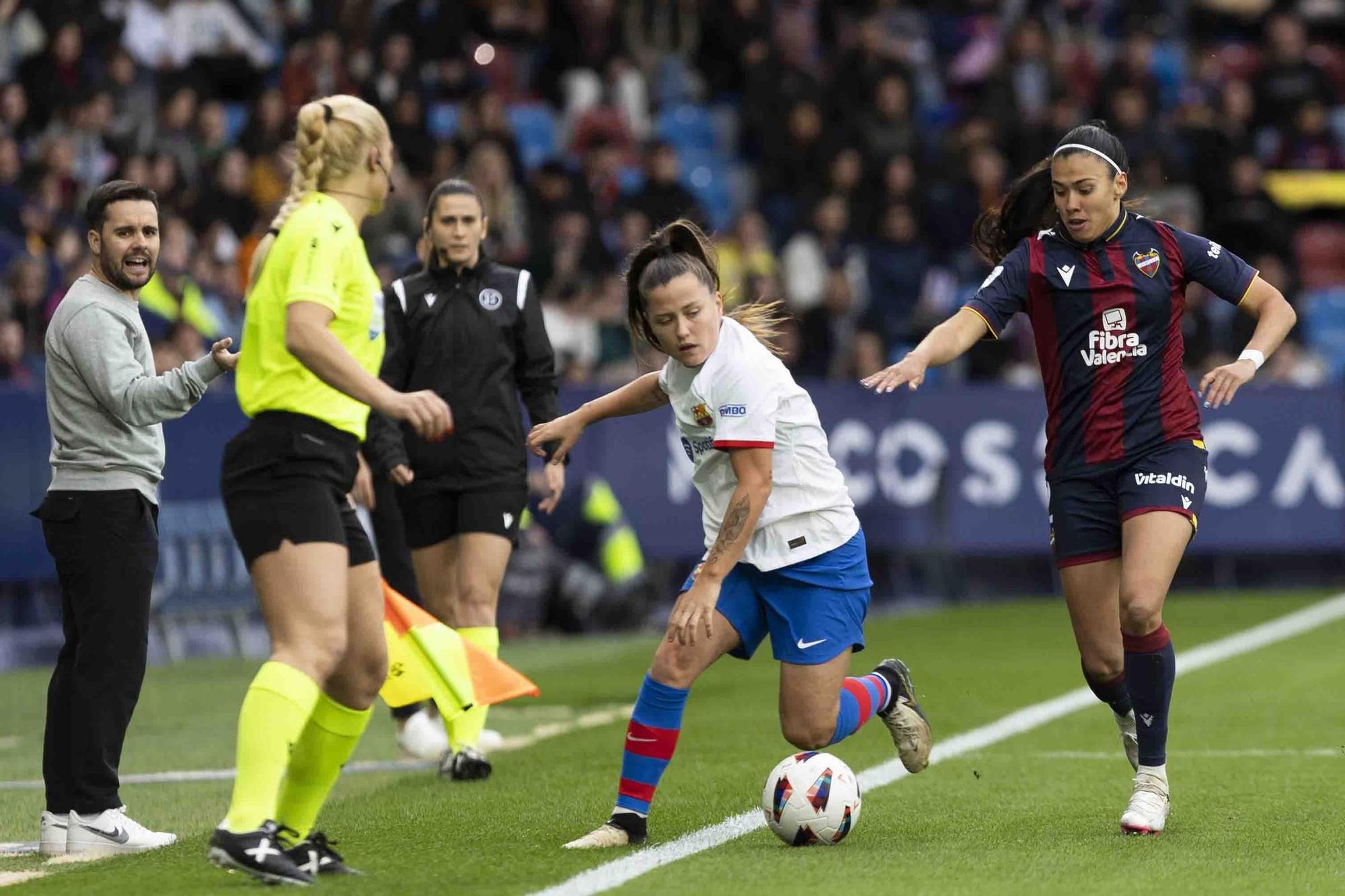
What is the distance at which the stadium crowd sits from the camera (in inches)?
675

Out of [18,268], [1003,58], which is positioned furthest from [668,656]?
[1003,58]

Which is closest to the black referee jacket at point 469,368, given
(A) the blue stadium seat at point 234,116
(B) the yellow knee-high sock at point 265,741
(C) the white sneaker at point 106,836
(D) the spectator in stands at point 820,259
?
(C) the white sneaker at point 106,836

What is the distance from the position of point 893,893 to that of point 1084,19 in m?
18.5

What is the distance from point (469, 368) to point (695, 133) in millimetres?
13145

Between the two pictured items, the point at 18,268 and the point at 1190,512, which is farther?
the point at 18,268

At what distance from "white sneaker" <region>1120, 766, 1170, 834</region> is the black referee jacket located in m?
3.10

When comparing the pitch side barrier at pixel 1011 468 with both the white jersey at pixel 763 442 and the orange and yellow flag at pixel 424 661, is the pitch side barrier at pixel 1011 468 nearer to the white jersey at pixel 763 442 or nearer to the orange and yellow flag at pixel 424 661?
the orange and yellow flag at pixel 424 661

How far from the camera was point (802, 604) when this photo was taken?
661 centimetres

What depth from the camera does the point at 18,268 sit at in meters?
14.5

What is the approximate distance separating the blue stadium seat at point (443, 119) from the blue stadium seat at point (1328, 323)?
8212mm

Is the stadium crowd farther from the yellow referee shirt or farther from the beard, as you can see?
the yellow referee shirt

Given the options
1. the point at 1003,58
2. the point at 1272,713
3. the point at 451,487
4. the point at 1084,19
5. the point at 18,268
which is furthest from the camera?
the point at 1084,19

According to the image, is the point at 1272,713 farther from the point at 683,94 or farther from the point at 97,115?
the point at 683,94

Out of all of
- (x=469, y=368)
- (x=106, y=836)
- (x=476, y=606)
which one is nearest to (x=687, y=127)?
(x=469, y=368)
